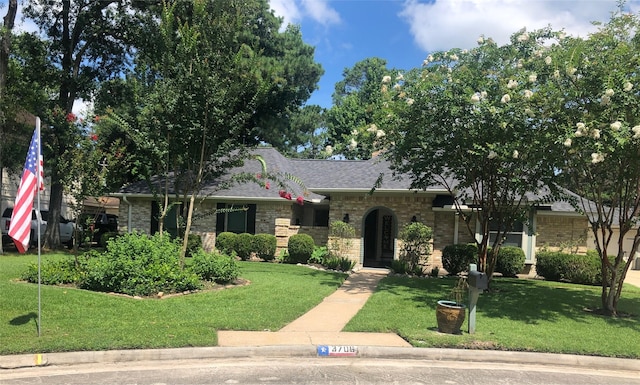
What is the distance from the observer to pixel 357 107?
3875 centimetres

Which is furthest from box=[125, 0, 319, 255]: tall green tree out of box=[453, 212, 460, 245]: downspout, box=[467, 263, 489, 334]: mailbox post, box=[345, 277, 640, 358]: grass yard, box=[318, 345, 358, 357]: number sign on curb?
box=[453, 212, 460, 245]: downspout

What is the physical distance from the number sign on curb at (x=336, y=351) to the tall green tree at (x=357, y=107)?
5387 millimetres

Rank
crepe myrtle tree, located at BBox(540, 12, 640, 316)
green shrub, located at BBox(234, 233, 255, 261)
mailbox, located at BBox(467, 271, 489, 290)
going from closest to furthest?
mailbox, located at BBox(467, 271, 489, 290) → crepe myrtle tree, located at BBox(540, 12, 640, 316) → green shrub, located at BBox(234, 233, 255, 261)

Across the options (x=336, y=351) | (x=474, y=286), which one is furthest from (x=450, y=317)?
(x=336, y=351)

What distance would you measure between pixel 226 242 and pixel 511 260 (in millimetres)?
10424

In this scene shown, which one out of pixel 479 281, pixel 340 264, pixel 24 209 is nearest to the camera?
pixel 24 209

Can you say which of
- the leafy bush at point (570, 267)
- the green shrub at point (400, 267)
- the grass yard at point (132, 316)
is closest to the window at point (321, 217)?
the green shrub at point (400, 267)

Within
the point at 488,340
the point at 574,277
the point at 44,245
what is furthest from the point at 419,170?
the point at 44,245

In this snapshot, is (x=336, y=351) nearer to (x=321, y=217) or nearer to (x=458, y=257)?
(x=458, y=257)

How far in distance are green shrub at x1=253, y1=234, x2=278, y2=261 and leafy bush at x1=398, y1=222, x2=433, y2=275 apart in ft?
16.5

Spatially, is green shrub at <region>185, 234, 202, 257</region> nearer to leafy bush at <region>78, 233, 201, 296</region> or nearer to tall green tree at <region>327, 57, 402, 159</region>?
tall green tree at <region>327, 57, 402, 159</region>

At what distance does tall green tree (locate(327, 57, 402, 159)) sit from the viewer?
11.7 metres

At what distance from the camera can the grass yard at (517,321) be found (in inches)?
276

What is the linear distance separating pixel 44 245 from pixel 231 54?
529 inches
